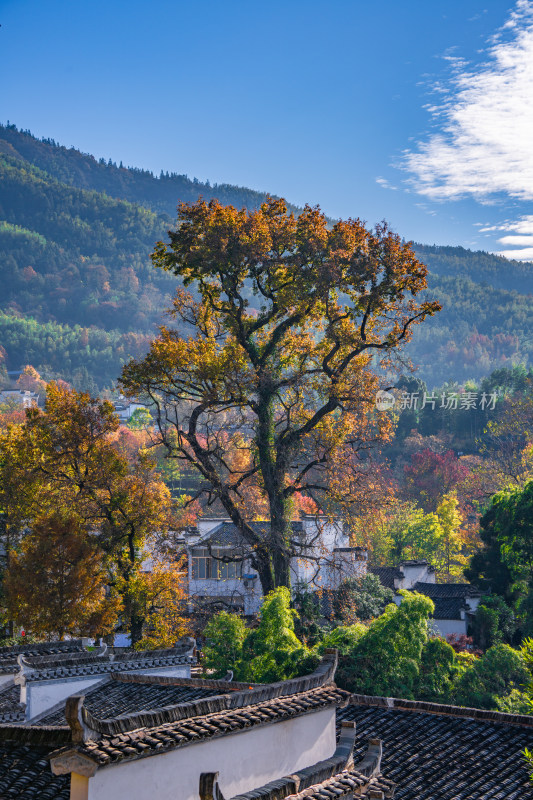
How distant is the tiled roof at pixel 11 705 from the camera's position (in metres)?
13.1

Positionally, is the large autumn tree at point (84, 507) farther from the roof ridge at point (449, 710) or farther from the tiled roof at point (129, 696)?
the roof ridge at point (449, 710)

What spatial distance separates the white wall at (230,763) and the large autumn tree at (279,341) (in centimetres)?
1304

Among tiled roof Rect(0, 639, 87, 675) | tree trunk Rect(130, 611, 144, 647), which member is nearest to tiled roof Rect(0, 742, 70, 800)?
tiled roof Rect(0, 639, 87, 675)

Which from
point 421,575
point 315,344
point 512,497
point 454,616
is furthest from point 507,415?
point 315,344

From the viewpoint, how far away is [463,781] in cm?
987

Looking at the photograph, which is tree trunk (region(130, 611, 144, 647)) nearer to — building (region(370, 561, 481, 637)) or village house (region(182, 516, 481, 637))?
village house (region(182, 516, 481, 637))

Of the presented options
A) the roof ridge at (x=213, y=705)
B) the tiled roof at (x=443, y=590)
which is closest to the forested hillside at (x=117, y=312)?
the tiled roof at (x=443, y=590)

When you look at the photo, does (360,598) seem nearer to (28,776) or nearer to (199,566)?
(199,566)

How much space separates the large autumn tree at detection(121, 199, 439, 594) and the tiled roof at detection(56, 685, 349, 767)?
43.1 feet

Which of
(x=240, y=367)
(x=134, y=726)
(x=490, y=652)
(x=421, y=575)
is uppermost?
(x=240, y=367)

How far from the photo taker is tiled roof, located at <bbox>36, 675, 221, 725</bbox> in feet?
34.4

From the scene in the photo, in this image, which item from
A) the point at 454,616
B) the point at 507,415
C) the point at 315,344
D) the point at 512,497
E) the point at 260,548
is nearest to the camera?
the point at 260,548

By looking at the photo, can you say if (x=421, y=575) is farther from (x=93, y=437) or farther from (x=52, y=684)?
(x=52, y=684)

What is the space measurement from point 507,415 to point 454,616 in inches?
1258
